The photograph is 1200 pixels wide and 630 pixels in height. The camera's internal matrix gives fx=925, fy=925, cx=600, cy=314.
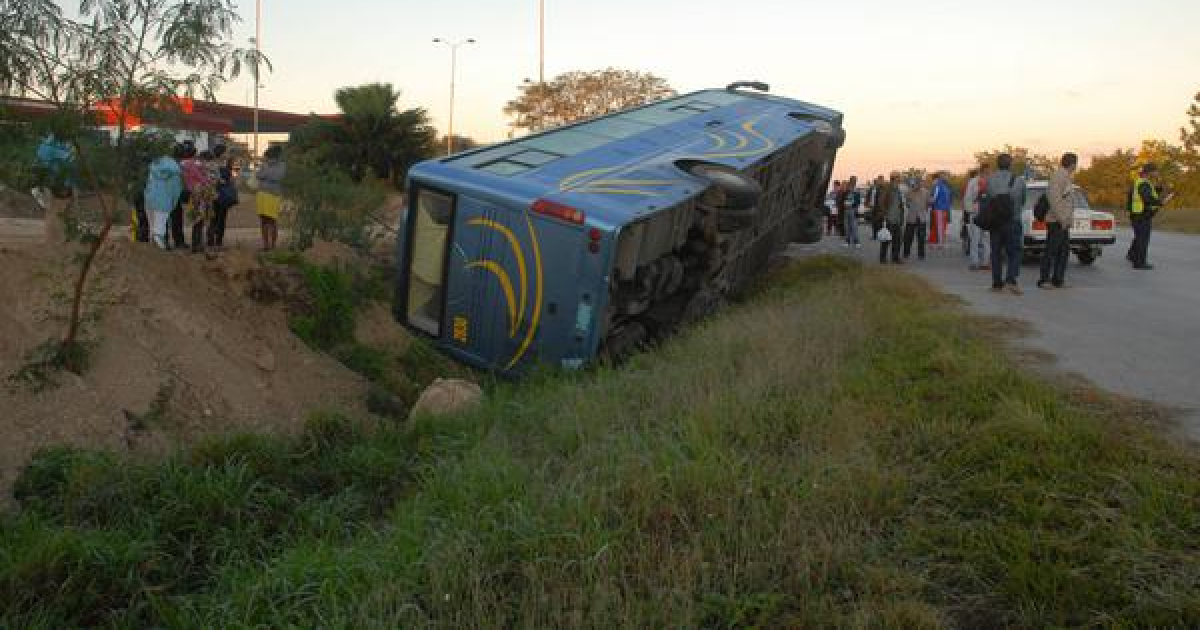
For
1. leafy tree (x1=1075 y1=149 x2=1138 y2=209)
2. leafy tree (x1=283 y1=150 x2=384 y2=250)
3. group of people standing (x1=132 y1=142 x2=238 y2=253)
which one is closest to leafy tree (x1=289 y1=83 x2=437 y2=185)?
leafy tree (x1=283 y1=150 x2=384 y2=250)

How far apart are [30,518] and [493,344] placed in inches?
165

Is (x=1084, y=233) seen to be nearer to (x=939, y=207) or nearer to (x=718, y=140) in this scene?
(x=939, y=207)

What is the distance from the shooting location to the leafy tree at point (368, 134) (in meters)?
30.8

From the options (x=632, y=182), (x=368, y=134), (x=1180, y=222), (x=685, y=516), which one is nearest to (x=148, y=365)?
(x=632, y=182)

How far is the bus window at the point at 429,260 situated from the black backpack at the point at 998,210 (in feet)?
21.0

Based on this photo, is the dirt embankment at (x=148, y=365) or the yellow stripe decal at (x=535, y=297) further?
the yellow stripe decal at (x=535, y=297)

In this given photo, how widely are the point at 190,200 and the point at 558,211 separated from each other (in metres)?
5.70

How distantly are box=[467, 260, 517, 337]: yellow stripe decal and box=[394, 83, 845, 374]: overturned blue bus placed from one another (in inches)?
0.5

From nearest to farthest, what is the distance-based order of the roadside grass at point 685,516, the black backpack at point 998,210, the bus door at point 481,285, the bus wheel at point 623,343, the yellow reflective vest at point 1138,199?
the roadside grass at point 685,516 → the bus door at point 481,285 → the bus wheel at point 623,343 → the black backpack at point 998,210 → the yellow reflective vest at point 1138,199

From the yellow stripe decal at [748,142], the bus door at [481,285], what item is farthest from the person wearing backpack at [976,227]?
the bus door at [481,285]

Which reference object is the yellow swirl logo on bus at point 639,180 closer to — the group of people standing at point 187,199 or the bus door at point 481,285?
the bus door at point 481,285

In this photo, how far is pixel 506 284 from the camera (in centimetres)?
847

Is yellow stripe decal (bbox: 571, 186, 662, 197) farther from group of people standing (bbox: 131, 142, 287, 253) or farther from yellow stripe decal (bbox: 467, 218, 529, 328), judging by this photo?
group of people standing (bbox: 131, 142, 287, 253)

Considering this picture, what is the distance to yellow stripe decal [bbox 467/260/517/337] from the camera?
8.45m
